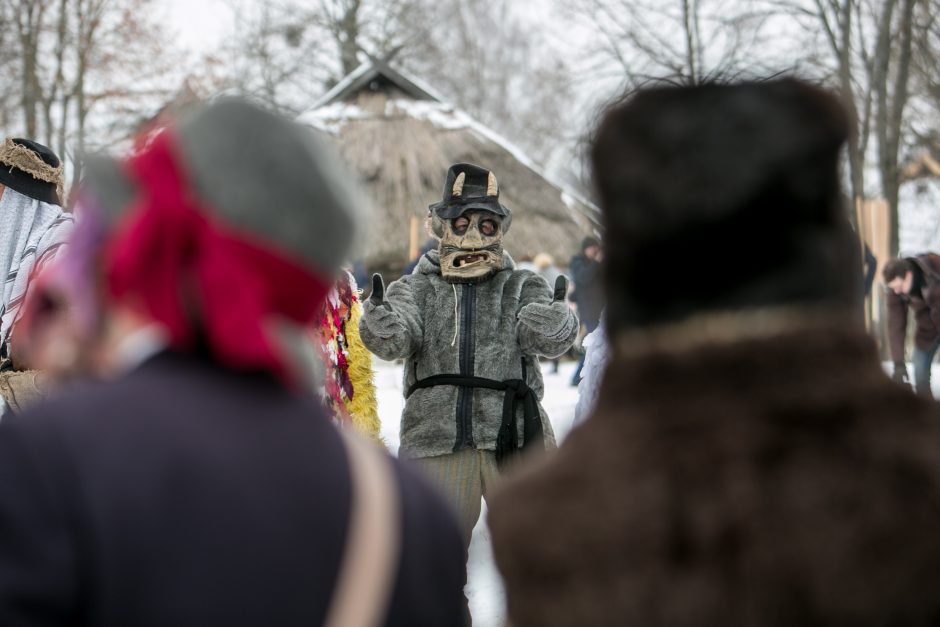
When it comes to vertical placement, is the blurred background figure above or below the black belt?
above

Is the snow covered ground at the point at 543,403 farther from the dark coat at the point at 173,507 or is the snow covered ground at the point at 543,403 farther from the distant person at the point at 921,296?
the distant person at the point at 921,296

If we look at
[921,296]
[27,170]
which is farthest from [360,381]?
[921,296]

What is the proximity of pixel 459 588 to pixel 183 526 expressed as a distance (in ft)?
1.41

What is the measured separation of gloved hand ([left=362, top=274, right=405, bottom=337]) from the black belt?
29 cm

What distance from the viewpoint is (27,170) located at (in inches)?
172

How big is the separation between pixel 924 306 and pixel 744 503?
1002cm

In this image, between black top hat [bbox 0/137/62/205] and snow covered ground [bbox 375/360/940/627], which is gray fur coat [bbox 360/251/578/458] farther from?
black top hat [bbox 0/137/62/205]

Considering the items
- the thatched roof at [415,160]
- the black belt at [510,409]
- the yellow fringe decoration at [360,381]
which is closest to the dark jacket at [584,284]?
the thatched roof at [415,160]

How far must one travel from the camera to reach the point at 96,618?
3.57 ft

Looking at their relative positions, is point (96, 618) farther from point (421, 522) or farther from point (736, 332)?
point (736, 332)

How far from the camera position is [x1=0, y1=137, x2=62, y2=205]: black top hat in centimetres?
434

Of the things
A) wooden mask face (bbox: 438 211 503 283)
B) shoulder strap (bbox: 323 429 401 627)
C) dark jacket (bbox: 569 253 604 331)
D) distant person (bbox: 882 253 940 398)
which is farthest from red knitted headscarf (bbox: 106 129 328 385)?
dark jacket (bbox: 569 253 604 331)

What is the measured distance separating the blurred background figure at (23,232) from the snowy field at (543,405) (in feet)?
5.42

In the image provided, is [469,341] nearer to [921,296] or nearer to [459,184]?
[459,184]
